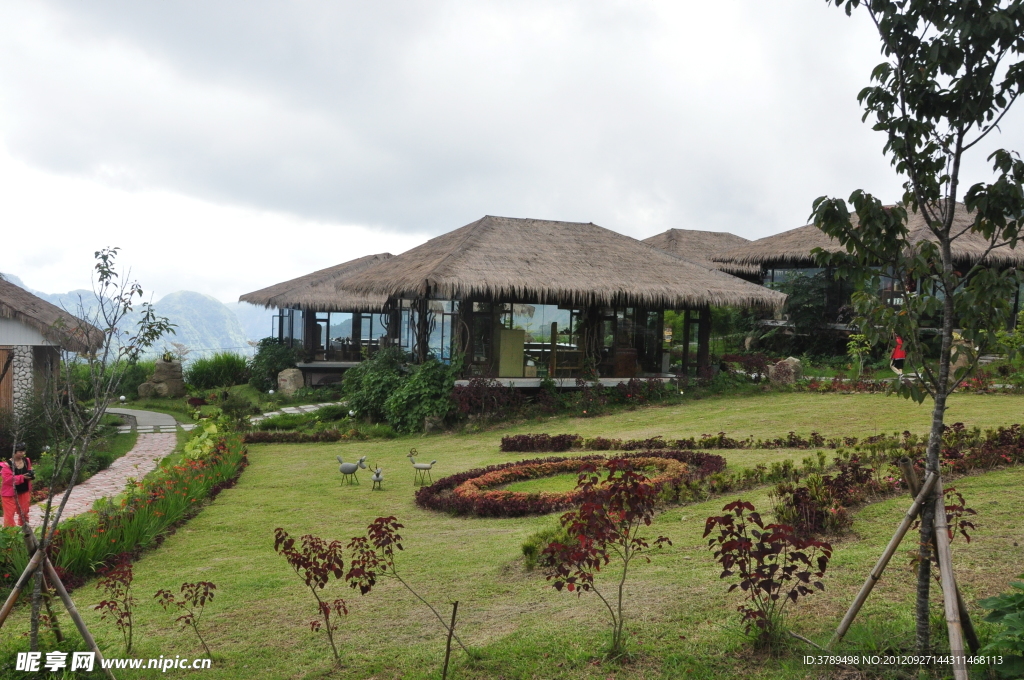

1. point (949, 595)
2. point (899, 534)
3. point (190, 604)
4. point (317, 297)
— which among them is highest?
point (317, 297)

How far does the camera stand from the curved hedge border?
8.98 metres

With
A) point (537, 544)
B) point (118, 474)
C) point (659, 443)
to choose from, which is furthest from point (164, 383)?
point (537, 544)

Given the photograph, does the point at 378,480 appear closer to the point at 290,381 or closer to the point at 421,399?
the point at 421,399

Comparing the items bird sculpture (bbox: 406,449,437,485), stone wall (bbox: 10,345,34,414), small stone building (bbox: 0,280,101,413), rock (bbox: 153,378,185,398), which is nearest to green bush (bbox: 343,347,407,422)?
bird sculpture (bbox: 406,449,437,485)

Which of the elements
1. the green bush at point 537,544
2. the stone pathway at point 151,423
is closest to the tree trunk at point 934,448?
the green bush at point 537,544

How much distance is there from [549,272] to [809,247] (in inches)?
457

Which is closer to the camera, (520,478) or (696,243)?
(520,478)

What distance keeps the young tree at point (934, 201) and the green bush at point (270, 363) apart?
22192 millimetres

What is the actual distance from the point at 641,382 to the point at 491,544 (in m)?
11.0

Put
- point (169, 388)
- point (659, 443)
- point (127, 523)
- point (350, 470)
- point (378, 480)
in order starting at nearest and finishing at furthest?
point (127, 523) < point (378, 480) < point (350, 470) < point (659, 443) < point (169, 388)

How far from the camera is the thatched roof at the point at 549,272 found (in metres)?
16.9

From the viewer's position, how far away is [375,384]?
17609 mm

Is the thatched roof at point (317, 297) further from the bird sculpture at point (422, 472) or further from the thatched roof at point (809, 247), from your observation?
the thatched roof at point (809, 247)

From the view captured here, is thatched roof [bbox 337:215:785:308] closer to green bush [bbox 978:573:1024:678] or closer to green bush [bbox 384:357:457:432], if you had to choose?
green bush [bbox 384:357:457:432]
